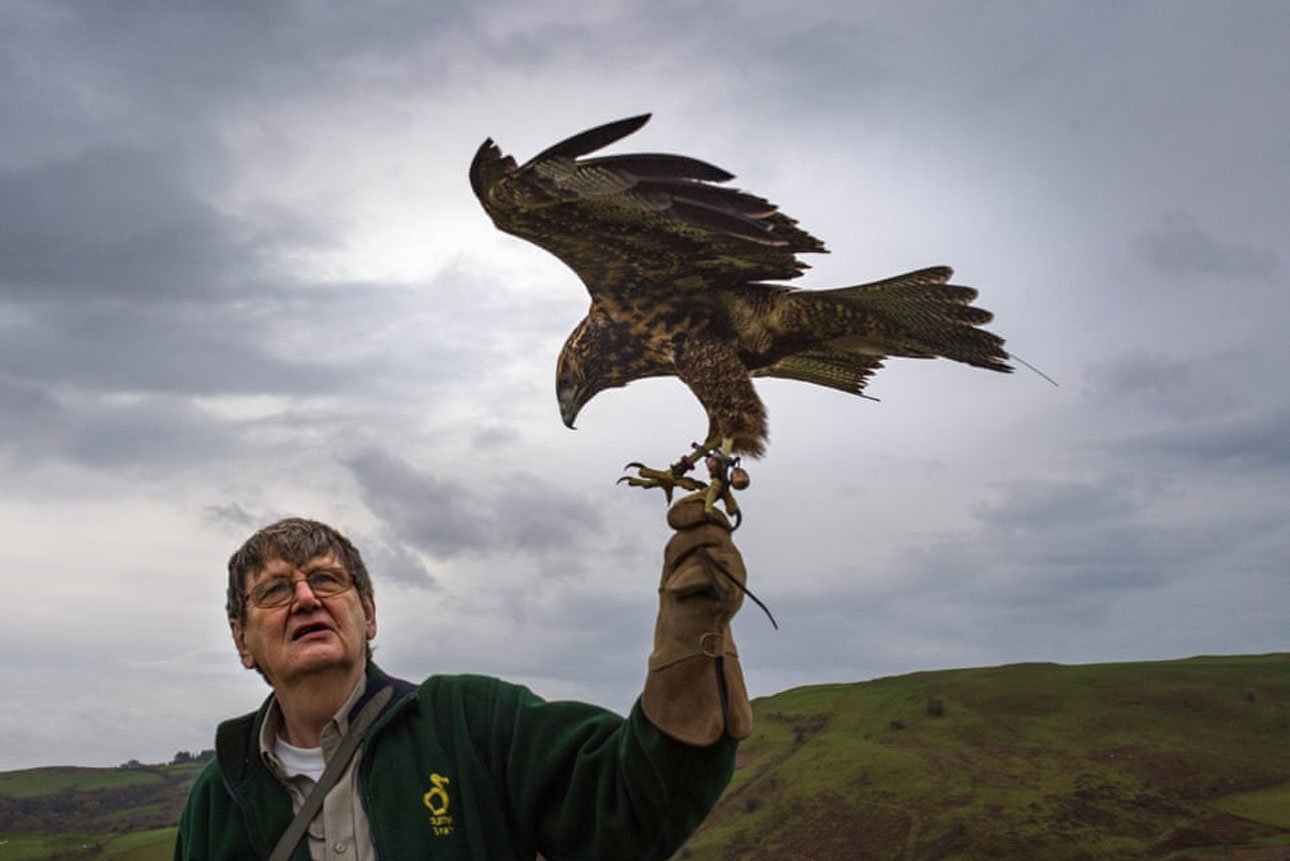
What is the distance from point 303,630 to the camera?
378 cm

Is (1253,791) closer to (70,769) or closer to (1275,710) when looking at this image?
(1275,710)

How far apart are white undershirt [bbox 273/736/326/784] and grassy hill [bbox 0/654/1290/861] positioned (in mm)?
65289

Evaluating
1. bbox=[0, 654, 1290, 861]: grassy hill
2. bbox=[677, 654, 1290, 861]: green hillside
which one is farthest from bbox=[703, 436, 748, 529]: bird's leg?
bbox=[677, 654, 1290, 861]: green hillside

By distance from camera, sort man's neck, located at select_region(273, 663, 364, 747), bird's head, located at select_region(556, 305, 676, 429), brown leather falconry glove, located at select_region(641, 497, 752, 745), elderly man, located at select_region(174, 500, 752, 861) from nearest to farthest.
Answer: brown leather falconry glove, located at select_region(641, 497, 752, 745) → elderly man, located at select_region(174, 500, 752, 861) → man's neck, located at select_region(273, 663, 364, 747) → bird's head, located at select_region(556, 305, 676, 429)

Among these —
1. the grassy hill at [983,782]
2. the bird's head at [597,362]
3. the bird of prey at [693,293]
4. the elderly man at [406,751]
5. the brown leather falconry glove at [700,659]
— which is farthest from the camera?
the grassy hill at [983,782]

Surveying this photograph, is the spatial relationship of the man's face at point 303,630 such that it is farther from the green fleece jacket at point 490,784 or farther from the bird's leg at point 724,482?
the bird's leg at point 724,482

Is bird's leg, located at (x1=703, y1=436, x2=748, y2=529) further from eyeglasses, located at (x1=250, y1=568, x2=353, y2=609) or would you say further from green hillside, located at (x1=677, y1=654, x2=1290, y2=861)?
green hillside, located at (x1=677, y1=654, x2=1290, y2=861)

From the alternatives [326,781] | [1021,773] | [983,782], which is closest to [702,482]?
[326,781]

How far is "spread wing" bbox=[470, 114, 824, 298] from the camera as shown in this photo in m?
4.27

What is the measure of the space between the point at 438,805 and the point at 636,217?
207 cm

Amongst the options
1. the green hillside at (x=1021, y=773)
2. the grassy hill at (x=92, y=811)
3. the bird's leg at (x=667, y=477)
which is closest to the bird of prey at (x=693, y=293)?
the bird's leg at (x=667, y=477)

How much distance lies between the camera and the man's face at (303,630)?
12.3 ft

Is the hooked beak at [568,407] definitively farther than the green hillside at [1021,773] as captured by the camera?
No

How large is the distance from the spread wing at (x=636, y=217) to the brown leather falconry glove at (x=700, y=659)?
1323mm
